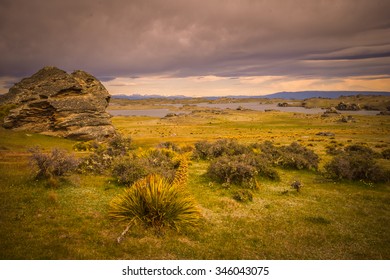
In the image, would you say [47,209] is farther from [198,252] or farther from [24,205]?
[198,252]

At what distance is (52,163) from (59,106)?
21720 mm

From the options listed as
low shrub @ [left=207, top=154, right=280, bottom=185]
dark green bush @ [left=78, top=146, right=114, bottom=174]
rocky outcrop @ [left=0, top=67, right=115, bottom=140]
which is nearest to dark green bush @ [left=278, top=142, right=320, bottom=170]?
low shrub @ [left=207, top=154, right=280, bottom=185]

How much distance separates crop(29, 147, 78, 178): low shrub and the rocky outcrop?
18.8m

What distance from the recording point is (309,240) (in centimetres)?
952

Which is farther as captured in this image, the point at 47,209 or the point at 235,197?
the point at 235,197

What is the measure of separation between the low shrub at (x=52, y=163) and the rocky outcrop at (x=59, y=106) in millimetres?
18843

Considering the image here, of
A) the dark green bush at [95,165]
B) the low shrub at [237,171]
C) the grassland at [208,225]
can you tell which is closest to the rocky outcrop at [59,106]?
the dark green bush at [95,165]

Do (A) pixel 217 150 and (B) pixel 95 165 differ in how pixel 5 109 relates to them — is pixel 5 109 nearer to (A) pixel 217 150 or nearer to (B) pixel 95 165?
(B) pixel 95 165

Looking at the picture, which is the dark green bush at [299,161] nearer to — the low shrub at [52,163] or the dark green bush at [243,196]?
the dark green bush at [243,196]

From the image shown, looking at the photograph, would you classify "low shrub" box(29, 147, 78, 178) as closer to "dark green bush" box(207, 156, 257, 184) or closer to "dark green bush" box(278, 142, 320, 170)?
"dark green bush" box(207, 156, 257, 184)

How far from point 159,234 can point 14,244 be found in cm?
446

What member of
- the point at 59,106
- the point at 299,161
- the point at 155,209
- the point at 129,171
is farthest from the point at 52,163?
the point at 59,106

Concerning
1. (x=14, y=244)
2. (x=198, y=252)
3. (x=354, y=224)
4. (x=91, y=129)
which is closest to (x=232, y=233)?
(x=198, y=252)

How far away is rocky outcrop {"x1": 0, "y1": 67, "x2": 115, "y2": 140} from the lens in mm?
30828
